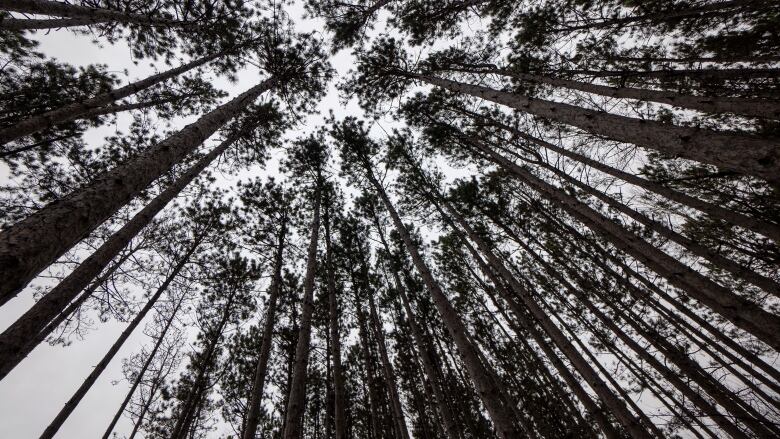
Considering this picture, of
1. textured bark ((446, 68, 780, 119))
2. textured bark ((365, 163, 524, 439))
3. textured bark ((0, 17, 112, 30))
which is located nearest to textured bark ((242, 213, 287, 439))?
textured bark ((365, 163, 524, 439))

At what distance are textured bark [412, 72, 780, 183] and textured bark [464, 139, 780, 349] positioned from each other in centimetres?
292

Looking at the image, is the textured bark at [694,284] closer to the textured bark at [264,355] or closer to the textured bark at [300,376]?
the textured bark at [300,376]

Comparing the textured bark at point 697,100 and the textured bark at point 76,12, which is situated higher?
the textured bark at point 76,12

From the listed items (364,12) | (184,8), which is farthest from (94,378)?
(364,12)

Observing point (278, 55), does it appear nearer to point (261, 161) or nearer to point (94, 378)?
point (261, 161)

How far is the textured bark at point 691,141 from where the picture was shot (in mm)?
1935

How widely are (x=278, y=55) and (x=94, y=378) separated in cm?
1049

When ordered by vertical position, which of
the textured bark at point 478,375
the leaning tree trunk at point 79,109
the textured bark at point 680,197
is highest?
the leaning tree trunk at point 79,109

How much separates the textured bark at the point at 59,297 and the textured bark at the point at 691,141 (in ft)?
25.6

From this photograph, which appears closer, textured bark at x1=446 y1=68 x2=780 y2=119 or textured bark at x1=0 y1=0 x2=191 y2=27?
textured bark at x1=446 y1=68 x2=780 y2=119

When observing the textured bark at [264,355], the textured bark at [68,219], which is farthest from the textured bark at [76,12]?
the textured bark at [264,355]

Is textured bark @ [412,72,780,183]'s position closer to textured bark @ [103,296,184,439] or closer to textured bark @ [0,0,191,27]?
textured bark @ [0,0,191,27]

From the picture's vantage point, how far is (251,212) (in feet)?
31.9

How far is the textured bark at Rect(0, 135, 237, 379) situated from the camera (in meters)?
4.25
